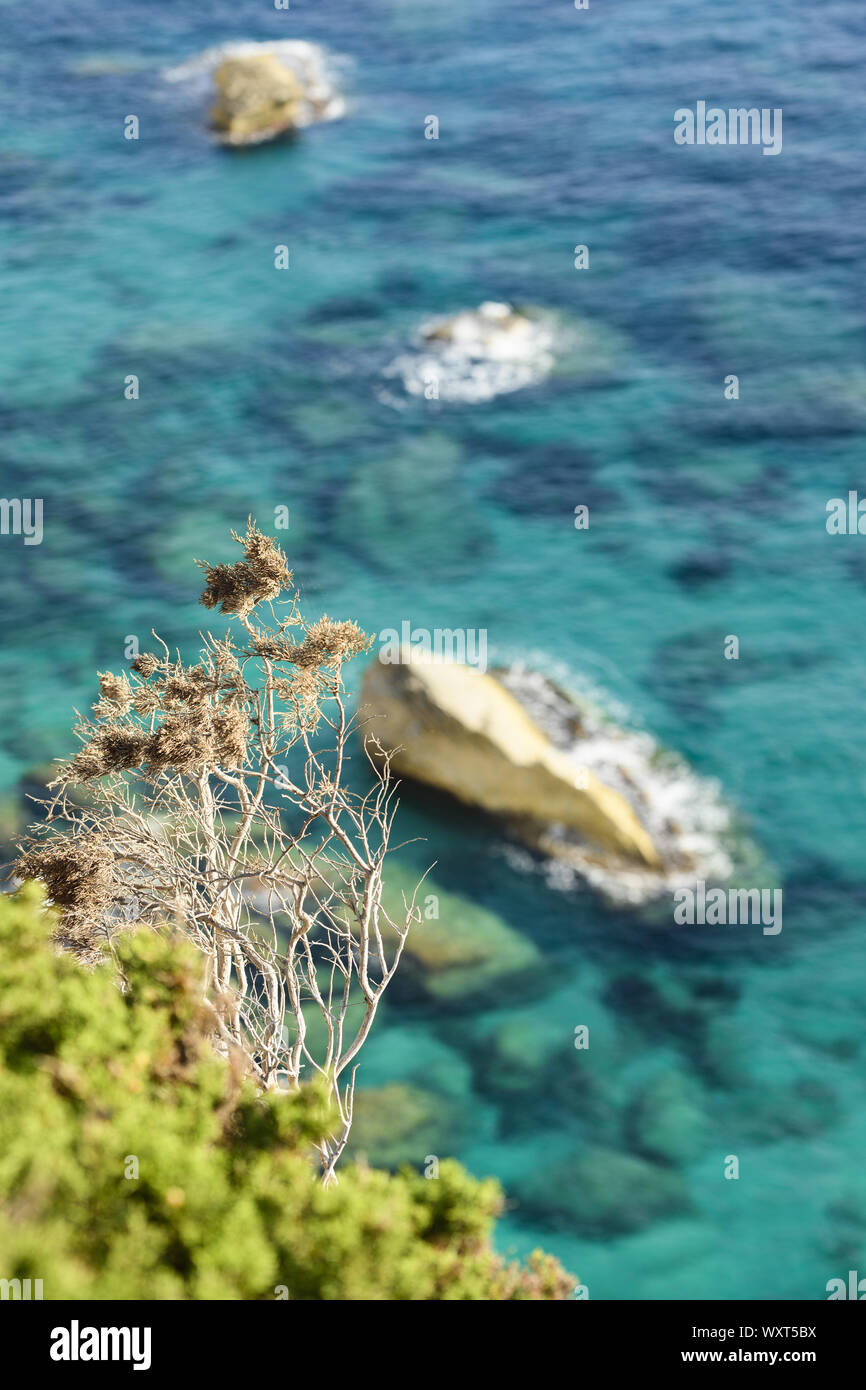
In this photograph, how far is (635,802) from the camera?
24031 millimetres

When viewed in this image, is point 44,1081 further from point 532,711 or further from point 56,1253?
point 532,711

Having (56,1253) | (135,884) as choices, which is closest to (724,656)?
(135,884)

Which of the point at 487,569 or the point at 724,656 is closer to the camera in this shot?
the point at 724,656

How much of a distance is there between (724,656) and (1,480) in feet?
58.9

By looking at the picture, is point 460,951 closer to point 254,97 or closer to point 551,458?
point 551,458

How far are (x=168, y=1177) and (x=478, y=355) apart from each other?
30.0 meters

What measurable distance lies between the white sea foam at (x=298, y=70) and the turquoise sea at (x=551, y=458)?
2.80ft

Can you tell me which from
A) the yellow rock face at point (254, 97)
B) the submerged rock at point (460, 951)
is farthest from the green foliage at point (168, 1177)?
the yellow rock face at point (254, 97)

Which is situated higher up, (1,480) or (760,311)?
(760,311)

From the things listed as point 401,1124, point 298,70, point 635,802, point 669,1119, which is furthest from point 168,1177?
point 298,70

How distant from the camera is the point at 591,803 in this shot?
23094 millimetres
